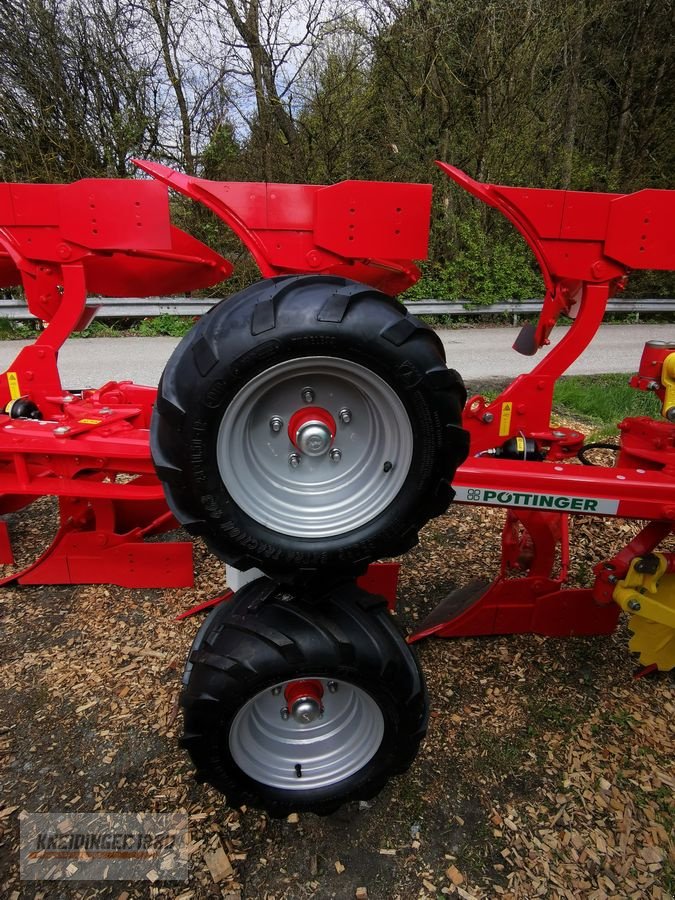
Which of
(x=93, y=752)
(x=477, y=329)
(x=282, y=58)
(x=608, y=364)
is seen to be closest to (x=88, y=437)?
(x=93, y=752)

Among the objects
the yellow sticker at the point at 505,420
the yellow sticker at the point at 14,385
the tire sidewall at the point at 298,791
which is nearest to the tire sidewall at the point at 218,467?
Answer: the tire sidewall at the point at 298,791

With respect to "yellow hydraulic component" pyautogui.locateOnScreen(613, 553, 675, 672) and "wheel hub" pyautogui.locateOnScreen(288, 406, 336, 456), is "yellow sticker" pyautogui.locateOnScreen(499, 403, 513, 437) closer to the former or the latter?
"yellow hydraulic component" pyautogui.locateOnScreen(613, 553, 675, 672)

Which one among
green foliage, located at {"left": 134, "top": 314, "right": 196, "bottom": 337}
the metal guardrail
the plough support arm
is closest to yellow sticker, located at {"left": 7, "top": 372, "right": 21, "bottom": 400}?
the plough support arm

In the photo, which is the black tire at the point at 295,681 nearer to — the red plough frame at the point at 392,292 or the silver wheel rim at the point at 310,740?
the silver wheel rim at the point at 310,740

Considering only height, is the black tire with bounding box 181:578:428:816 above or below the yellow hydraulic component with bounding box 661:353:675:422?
below

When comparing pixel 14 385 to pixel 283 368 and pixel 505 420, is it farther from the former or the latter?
pixel 505 420

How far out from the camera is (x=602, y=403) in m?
6.18

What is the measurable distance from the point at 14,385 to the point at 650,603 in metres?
3.48

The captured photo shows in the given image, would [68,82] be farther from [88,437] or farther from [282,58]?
[88,437]

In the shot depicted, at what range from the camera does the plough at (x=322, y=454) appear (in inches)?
64.5

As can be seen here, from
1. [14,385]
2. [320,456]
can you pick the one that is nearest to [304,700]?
[320,456]

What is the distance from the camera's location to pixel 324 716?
80.4 inches

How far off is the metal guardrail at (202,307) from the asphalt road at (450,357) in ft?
1.82

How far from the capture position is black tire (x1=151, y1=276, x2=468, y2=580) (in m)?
1.57
